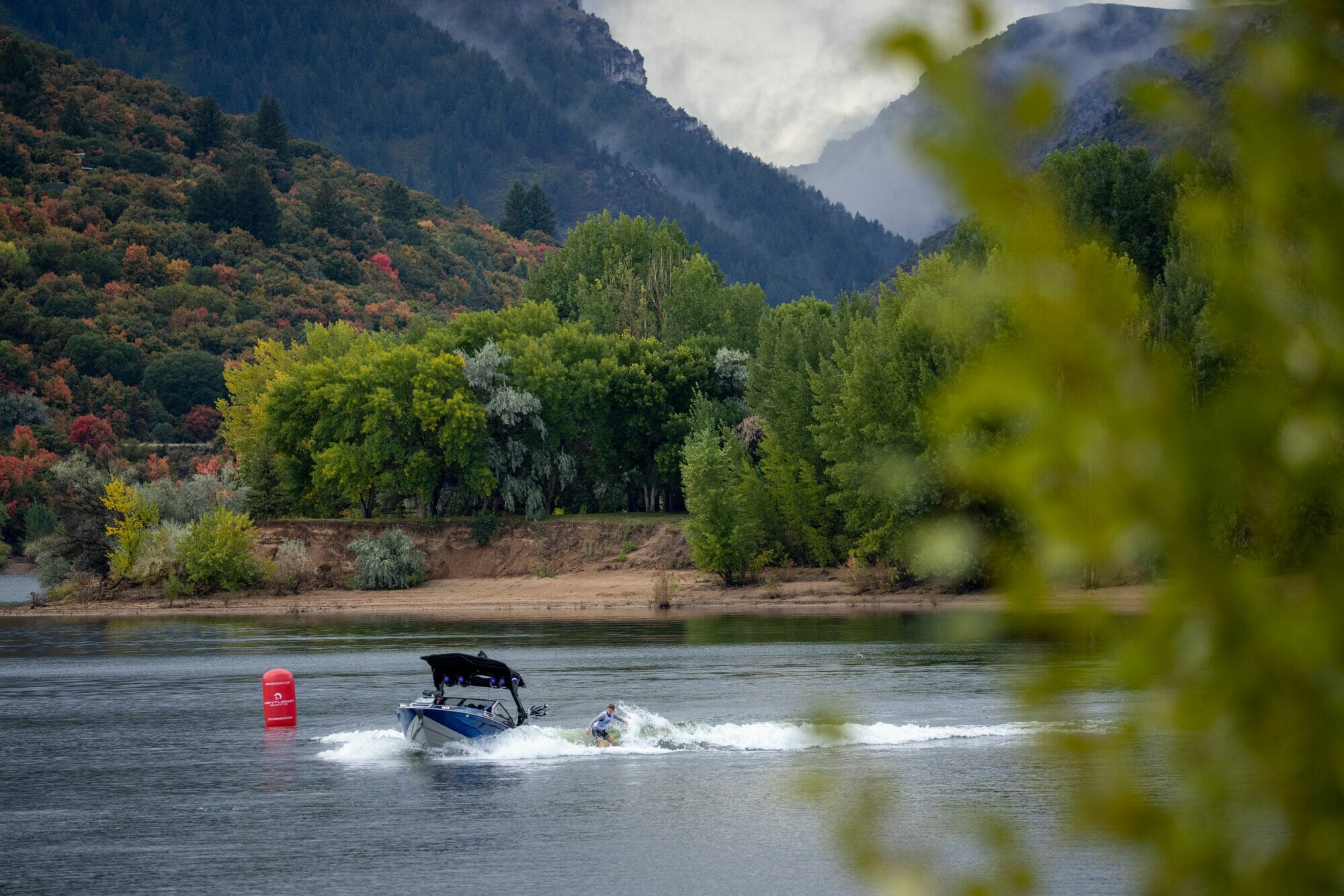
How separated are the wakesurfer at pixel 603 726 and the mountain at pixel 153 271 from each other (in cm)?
9068

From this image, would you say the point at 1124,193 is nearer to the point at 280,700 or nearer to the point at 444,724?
the point at 444,724

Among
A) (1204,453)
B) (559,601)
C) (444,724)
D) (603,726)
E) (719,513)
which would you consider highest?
(719,513)

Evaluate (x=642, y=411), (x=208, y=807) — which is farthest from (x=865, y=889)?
(x=642, y=411)

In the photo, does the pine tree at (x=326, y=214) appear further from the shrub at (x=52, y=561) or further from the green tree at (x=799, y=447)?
the green tree at (x=799, y=447)

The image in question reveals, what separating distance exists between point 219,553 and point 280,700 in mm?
44839

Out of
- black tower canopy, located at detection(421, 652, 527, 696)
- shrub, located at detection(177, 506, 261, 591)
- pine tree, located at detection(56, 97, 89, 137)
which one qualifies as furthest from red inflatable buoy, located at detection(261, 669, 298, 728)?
pine tree, located at detection(56, 97, 89, 137)

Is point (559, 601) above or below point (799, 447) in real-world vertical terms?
below

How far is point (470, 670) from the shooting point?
121 ft

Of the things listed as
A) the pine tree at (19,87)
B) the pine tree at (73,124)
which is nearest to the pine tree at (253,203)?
the pine tree at (73,124)

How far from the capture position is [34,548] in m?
89.9

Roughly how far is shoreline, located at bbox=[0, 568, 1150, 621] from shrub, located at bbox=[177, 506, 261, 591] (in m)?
1.16

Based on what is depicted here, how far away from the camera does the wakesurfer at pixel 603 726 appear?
118 ft

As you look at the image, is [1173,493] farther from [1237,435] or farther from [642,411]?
[642,411]

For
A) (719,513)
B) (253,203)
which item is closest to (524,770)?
(719,513)
